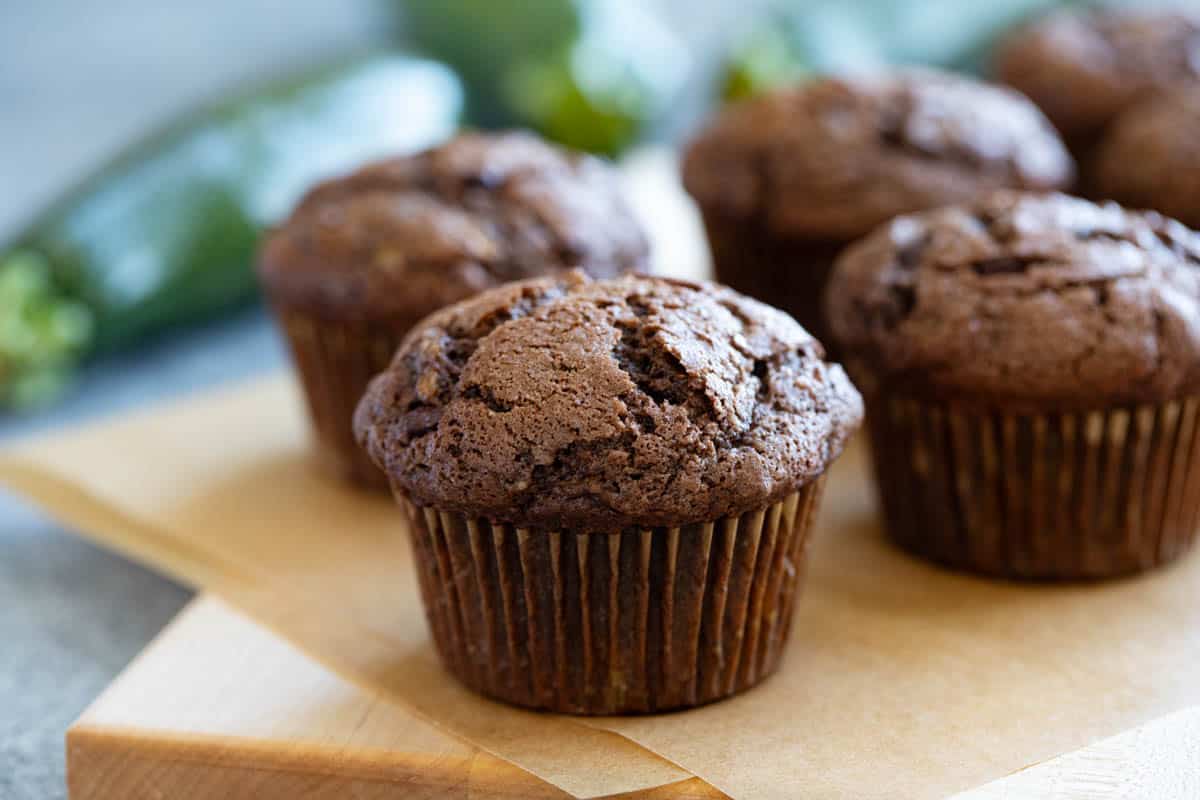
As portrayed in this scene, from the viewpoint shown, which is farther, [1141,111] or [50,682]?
[1141,111]

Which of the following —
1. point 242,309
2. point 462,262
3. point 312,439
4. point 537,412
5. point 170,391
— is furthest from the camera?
point 242,309

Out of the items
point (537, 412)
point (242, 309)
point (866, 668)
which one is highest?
point (537, 412)

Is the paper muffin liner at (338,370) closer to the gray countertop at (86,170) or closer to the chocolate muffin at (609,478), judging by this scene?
the gray countertop at (86,170)

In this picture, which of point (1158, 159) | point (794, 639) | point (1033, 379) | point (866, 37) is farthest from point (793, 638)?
point (866, 37)

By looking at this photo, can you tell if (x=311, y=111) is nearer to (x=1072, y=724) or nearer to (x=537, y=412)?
(x=537, y=412)

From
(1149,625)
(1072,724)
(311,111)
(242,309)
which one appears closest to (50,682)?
(1072,724)

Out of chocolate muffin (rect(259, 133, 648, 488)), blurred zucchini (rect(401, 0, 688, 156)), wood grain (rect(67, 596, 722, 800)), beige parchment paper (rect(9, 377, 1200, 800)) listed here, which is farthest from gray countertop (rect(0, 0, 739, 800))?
chocolate muffin (rect(259, 133, 648, 488))

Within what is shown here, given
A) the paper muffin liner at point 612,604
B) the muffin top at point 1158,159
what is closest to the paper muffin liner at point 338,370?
the paper muffin liner at point 612,604

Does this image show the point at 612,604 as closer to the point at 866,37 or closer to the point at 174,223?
the point at 174,223
